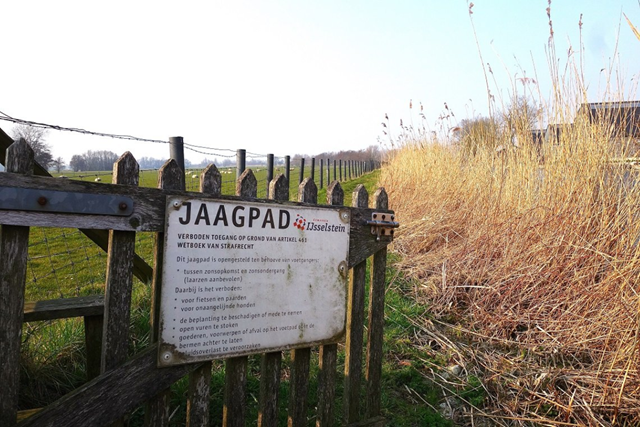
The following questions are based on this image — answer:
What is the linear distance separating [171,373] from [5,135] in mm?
1230

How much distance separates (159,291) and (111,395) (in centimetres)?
41

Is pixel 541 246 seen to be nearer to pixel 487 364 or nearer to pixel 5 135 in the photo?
pixel 487 364

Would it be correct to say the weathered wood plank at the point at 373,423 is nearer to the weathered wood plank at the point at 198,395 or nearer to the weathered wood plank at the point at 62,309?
the weathered wood plank at the point at 198,395

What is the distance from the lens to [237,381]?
79.0 inches

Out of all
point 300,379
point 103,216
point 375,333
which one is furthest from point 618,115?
point 103,216

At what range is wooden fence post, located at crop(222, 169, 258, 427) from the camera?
198cm

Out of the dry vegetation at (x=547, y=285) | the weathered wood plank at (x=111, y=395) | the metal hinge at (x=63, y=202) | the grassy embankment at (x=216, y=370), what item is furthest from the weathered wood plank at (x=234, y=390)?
the dry vegetation at (x=547, y=285)

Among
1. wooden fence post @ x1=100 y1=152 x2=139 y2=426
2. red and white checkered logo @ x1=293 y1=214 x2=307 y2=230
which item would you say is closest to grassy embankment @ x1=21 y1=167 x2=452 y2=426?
wooden fence post @ x1=100 y1=152 x2=139 y2=426

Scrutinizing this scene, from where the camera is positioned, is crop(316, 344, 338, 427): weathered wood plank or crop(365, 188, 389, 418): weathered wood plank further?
crop(365, 188, 389, 418): weathered wood plank

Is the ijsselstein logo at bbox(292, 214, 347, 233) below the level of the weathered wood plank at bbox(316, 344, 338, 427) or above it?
above

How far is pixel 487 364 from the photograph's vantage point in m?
3.25

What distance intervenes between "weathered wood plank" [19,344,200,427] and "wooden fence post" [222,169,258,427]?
273mm

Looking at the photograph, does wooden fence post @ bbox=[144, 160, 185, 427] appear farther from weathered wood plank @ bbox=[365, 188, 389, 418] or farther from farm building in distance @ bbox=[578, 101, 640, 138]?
farm building in distance @ bbox=[578, 101, 640, 138]

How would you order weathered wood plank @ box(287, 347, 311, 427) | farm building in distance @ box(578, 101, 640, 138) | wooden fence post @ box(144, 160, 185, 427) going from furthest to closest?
1. farm building in distance @ box(578, 101, 640, 138)
2. weathered wood plank @ box(287, 347, 311, 427)
3. wooden fence post @ box(144, 160, 185, 427)
